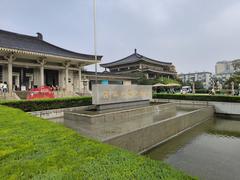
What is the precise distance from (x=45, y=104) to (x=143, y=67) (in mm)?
26507

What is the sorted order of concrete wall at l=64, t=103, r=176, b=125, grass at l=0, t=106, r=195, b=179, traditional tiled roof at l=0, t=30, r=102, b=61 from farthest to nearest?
1. traditional tiled roof at l=0, t=30, r=102, b=61
2. concrete wall at l=64, t=103, r=176, b=125
3. grass at l=0, t=106, r=195, b=179

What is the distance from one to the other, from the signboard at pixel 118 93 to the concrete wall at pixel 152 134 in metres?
3.99

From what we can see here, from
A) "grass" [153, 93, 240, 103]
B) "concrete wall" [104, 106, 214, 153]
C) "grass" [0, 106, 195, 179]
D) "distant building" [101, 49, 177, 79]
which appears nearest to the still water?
"concrete wall" [104, 106, 214, 153]

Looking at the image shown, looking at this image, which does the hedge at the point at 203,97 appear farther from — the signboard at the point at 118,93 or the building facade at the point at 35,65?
the building facade at the point at 35,65

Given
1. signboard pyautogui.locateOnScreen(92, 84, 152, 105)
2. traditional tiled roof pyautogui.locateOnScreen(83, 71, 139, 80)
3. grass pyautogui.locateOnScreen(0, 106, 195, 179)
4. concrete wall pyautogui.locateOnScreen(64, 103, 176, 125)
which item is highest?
traditional tiled roof pyautogui.locateOnScreen(83, 71, 139, 80)

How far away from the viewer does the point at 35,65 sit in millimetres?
17016

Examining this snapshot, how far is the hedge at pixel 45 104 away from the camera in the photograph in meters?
9.85

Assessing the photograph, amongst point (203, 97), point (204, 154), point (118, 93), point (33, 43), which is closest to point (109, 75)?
point (33, 43)

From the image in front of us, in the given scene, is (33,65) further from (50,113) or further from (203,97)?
(203,97)

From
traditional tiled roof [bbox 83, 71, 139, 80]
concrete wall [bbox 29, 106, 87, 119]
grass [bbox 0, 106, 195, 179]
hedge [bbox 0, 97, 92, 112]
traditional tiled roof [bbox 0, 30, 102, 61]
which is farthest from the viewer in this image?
traditional tiled roof [bbox 83, 71, 139, 80]

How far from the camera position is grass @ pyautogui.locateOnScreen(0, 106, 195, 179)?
203 cm

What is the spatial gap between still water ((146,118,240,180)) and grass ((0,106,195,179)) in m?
3.10

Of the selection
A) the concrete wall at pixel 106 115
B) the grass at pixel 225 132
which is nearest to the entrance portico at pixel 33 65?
the concrete wall at pixel 106 115

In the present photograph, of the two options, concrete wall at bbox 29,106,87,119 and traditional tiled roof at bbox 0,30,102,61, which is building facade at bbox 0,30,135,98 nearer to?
traditional tiled roof at bbox 0,30,102,61
